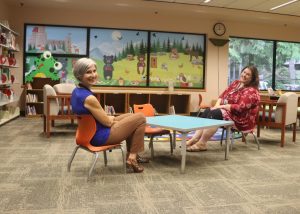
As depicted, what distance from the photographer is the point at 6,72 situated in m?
6.94

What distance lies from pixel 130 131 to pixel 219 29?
6.43 meters

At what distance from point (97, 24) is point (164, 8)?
170 centimetres

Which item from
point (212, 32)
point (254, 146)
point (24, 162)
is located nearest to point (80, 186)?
point (24, 162)

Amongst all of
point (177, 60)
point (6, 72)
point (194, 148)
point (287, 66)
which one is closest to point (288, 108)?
point (194, 148)

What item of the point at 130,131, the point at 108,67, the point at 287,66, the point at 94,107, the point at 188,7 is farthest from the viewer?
the point at 287,66

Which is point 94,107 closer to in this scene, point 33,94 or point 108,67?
point 33,94

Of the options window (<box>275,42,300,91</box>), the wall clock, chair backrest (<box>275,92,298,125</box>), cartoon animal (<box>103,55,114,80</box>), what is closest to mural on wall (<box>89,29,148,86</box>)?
cartoon animal (<box>103,55,114,80</box>)

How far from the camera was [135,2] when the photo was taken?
25.1 ft

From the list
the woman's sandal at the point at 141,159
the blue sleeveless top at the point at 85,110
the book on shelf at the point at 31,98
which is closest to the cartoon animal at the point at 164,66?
the book on shelf at the point at 31,98

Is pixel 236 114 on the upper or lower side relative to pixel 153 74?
lower

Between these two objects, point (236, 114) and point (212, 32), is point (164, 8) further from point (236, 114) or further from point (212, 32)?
point (236, 114)

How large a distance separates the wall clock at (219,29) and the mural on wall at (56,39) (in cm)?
339

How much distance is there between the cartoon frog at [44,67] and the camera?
804 centimetres

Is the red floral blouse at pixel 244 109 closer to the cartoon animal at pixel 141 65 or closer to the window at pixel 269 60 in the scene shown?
the cartoon animal at pixel 141 65
